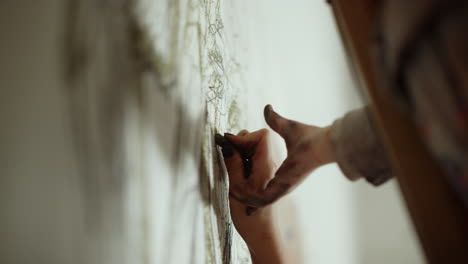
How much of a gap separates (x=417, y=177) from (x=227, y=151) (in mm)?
357

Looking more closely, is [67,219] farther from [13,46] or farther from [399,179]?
[399,179]

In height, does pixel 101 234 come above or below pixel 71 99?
below

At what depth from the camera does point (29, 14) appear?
266 mm

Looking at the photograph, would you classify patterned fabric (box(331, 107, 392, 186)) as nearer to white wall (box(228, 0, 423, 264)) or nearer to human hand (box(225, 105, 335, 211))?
human hand (box(225, 105, 335, 211))

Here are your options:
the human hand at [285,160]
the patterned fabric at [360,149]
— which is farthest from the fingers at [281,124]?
the patterned fabric at [360,149]

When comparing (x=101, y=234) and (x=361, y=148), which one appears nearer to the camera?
(x=101, y=234)

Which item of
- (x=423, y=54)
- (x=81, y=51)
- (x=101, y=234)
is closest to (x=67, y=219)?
(x=101, y=234)

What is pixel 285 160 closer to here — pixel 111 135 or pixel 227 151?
pixel 227 151

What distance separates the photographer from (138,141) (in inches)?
13.1

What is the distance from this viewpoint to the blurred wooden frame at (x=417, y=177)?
0.29 metres

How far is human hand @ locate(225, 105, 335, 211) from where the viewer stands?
19.6 inches

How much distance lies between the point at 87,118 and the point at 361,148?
1.10ft

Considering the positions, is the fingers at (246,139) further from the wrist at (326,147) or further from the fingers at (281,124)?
the wrist at (326,147)

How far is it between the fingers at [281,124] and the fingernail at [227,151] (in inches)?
3.7
